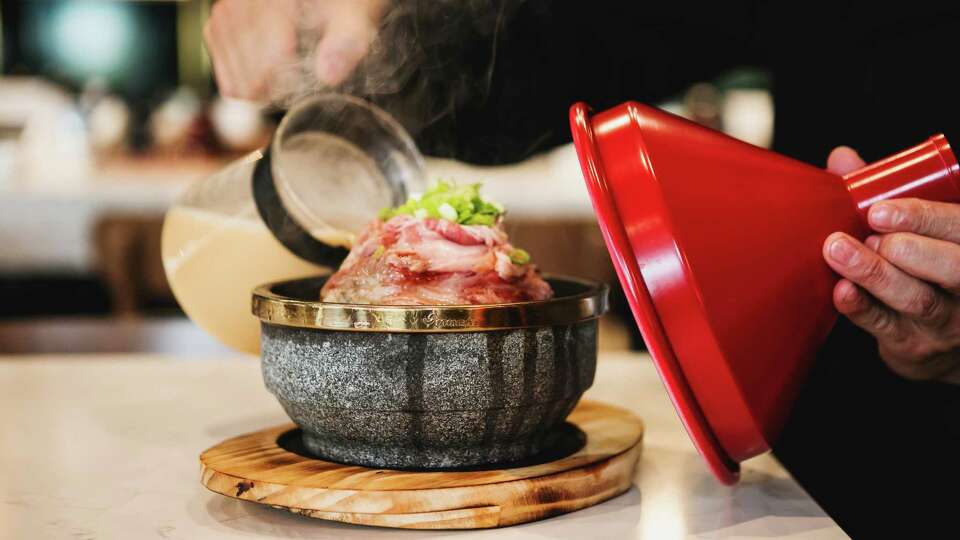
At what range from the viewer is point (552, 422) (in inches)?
40.5

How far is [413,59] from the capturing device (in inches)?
60.5

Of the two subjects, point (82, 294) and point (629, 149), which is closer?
point (629, 149)

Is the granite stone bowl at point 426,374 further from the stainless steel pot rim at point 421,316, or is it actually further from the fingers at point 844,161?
the fingers at point 844,161

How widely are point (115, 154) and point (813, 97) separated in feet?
16.7

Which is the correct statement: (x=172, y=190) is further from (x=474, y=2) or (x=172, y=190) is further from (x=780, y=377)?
(x=780, y=377)

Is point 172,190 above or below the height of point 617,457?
above

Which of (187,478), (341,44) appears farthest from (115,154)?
(187,478)

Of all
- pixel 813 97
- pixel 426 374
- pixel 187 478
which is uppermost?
pixel 813 97

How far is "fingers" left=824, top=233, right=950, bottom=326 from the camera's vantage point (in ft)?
2.89

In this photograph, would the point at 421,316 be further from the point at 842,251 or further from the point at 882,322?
the point at 882,322

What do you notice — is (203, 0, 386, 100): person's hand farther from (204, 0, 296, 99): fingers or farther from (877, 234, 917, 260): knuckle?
(877, 234, 917, 260): knuckle

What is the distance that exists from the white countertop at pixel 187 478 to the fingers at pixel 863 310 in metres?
0.21

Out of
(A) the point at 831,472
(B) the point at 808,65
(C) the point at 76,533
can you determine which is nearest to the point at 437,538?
(C) the point at 76,533

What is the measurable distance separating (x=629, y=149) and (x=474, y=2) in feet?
2.86
